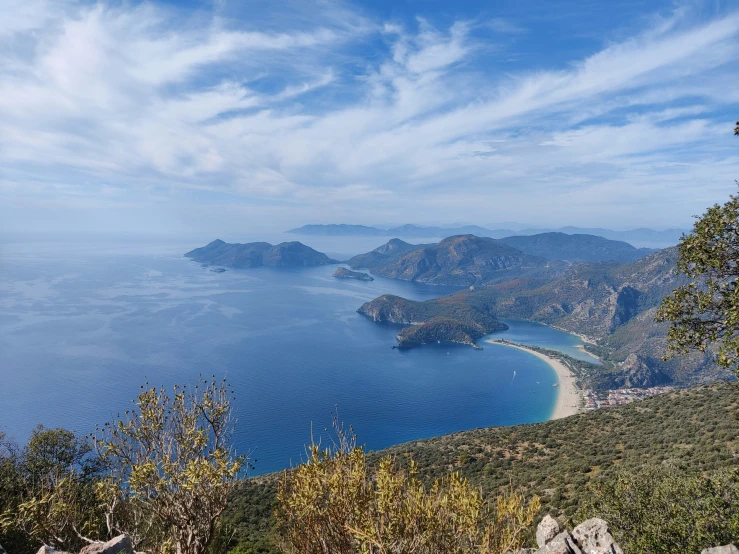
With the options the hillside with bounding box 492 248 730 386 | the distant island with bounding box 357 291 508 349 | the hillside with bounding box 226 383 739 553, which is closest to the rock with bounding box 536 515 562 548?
the hillside with bounding box 226 383 739 553

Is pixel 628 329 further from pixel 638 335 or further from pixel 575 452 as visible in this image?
pixel 575 452

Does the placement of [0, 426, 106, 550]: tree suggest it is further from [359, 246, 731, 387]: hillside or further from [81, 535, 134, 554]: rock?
[359, 246, 731, 387]: hillside

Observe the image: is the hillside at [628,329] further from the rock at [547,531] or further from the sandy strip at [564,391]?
the rock at [547,531]

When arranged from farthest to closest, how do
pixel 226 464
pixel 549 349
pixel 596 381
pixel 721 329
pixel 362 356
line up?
1. pixel 549 349
2. pixel 362 356
3. pixel 596 381
4. pixel 721 329
5. pixel 226 464

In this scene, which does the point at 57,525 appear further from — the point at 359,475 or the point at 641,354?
the point at 641,354

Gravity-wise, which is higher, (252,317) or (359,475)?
(359,475)

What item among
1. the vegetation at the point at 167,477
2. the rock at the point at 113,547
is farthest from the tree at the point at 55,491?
the rock at the point at 113,547

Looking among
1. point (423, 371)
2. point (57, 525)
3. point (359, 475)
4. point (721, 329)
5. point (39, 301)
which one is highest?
point (721, 329)

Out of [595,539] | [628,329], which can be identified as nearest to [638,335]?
[628,329]

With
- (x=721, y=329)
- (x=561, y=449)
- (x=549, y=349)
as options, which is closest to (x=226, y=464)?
(x=721, y=329)
